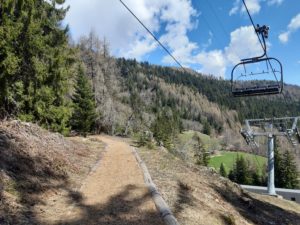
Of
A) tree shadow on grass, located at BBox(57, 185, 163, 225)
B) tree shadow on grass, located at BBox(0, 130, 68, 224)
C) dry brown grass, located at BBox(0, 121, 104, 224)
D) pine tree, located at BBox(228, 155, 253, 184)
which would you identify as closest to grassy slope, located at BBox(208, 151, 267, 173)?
pine tree, located at BBox(228, 155, 253, 184)

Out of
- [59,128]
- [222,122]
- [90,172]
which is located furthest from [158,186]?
[222,122]

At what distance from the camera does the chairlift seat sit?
13352mm

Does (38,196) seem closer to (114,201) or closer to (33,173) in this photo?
(33,173)

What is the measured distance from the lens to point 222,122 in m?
148

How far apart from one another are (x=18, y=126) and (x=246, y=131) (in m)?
15.4

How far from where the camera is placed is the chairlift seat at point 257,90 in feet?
43.8

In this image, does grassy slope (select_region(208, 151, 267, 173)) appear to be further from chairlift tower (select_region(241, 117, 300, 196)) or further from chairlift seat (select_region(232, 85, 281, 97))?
chairlift seat (select_region(232, 85, 281, 97))

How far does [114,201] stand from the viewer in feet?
25.6

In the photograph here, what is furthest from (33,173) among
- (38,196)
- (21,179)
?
(38,196)

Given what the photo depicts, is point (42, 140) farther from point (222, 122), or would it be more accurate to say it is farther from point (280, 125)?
point (222, 122)

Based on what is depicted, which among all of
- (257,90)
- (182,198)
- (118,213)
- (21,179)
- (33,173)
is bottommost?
(118,213)

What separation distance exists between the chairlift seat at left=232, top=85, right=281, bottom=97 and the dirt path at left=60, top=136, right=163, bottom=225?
5.55 m

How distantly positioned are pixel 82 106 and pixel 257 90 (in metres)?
20.8

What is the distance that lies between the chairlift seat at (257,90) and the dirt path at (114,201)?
5.55 meters
